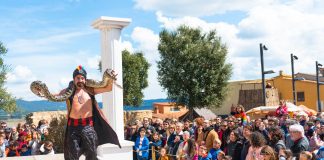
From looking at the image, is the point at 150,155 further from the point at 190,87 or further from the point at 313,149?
the point at 190,87

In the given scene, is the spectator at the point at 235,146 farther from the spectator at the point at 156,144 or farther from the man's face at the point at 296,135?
the spectator at the point at 156,144

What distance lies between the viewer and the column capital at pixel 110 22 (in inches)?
391

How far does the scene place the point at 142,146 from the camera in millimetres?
11734

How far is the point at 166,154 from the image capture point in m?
10.7

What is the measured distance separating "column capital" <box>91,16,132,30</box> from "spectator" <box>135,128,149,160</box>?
3.19m

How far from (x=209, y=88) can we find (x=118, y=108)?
1770 centimetres

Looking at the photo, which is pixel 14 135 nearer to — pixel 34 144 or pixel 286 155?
pixel 34 144

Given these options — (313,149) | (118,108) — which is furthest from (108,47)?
(313,149)

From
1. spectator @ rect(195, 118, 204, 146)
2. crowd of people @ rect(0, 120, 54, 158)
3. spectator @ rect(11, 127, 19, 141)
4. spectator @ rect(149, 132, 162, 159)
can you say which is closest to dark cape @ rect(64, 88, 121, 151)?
spectator @ rect(195, 118, 204, 146)

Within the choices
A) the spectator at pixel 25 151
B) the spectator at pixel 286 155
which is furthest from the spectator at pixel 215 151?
the spectator at pixel 25 151

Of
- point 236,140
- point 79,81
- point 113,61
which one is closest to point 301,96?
point 236,140

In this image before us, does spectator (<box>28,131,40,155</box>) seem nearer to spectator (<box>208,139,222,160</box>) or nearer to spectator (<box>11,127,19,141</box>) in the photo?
spectator (<box>11,127,19,141</box>)

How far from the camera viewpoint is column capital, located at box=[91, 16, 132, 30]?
994 centimetres

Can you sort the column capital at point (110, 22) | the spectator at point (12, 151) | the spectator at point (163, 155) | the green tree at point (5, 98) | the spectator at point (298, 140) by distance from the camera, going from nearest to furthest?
the spectator at point (298, 140), the column capital at point (110, 22), the spectator at point (163, 155), the spectator at point (12, 151), the green tree at point (5, 98)
